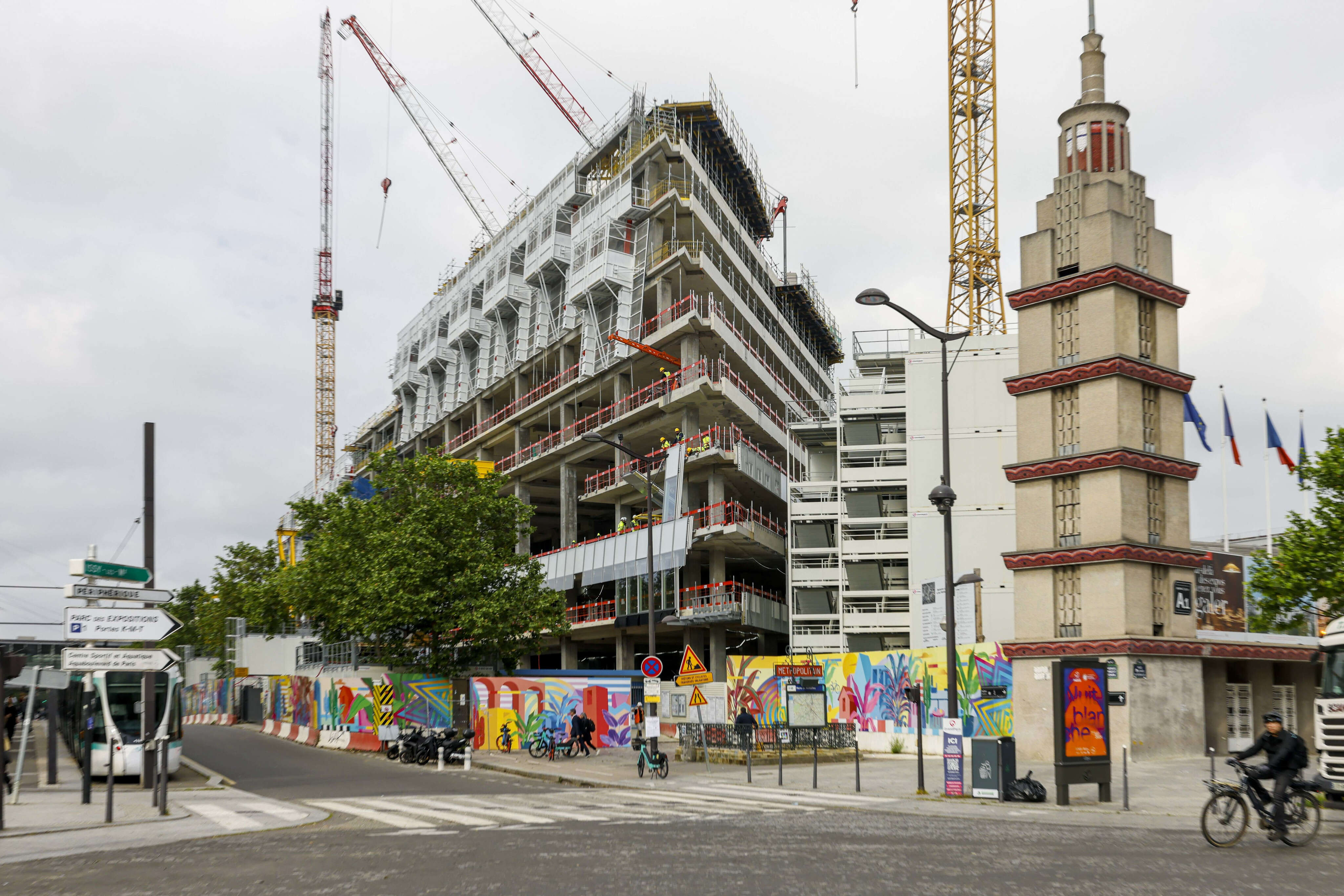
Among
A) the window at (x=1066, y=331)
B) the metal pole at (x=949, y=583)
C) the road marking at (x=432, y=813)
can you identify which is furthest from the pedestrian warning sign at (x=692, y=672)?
the window at (x=1066, y=331)

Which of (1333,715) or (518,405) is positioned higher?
(518,405)

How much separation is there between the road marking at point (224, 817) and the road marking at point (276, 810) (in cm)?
40

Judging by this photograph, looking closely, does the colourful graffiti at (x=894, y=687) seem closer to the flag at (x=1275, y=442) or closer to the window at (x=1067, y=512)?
the window at (x=1067, y=512)

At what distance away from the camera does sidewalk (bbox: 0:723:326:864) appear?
16.3 metres

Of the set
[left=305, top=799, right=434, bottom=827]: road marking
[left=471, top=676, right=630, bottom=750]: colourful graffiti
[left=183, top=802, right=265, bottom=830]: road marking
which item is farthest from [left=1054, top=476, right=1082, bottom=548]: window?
[left=183, top=802, right=265, bottom=830]: road marking

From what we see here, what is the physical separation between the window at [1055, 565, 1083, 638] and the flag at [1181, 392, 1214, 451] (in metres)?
26.2

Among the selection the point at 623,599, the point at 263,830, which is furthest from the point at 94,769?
the point at 623,599

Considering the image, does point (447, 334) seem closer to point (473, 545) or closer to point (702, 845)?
point (473, 545)

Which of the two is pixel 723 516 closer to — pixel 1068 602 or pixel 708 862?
pixel 1068 602

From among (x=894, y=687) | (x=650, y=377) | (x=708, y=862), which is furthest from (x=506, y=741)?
(x=650, y=377)

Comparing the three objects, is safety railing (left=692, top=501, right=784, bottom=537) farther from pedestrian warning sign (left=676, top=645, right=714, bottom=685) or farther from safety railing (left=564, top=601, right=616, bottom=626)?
pedestrian warning sign (left=676, top=645, right=714, bottom=685)

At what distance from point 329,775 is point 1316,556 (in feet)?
102

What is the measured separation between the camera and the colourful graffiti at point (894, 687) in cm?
3297

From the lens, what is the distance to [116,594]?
797 inches
